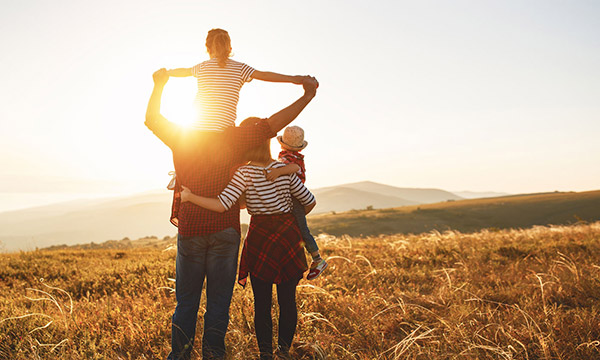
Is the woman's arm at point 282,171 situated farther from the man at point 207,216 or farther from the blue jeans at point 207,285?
the blue jeans at point 207,285

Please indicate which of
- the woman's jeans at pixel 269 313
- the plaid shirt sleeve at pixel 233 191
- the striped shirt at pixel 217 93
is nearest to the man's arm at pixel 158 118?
the striped shirt at pixel 217 93

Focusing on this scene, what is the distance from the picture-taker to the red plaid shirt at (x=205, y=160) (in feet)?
10.2

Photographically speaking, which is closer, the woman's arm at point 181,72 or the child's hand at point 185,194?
the child's hand at point 185,194

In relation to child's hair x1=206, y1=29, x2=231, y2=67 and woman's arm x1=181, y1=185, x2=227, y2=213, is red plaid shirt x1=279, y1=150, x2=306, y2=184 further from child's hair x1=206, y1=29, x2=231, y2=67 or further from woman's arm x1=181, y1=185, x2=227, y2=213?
child's hair x1=206, y1=29, x2=231, y2=67

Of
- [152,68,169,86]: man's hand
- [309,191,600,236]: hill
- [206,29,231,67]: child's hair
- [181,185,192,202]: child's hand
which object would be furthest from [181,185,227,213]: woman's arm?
[309,191,600,236]: hill

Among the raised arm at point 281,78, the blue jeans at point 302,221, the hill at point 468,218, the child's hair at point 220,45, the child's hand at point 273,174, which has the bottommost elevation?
the hill at point 468,218

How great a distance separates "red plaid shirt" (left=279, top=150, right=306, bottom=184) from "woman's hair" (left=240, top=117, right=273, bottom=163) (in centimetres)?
30

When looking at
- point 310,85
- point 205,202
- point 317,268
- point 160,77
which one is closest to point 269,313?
point 317,268

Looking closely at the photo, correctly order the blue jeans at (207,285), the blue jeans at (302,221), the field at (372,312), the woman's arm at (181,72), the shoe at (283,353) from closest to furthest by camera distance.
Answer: the blue jeans at (207,285), the woman's arm at (181,72), the shoe at (283,353), the field at (372,312), the blue jeans at (302,221)

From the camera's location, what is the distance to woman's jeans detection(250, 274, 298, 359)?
11.4 ft

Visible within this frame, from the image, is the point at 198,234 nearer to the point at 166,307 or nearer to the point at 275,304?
the point at 275,304

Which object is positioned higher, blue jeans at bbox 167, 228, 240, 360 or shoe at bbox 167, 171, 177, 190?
shoe at bbox 167, 171, 177, 190

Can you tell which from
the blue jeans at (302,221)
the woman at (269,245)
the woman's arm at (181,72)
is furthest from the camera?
the blue jeans at (302,221)

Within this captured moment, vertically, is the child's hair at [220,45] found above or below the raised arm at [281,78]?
above
